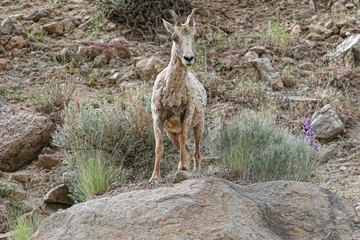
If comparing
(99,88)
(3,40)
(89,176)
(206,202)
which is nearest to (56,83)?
(99,88)

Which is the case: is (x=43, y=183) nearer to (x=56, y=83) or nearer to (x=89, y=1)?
(x=56, y=83)

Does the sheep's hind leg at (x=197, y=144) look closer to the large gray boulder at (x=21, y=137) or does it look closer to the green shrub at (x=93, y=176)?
the green shrub at (x=93, y=176)

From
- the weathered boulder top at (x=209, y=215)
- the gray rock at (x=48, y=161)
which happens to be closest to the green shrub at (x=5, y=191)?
the gray rock at (x=48, y=161)

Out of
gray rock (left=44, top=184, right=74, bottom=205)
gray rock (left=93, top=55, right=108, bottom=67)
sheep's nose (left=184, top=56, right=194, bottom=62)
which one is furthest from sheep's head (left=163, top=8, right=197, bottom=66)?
gray rock (left=93, top=55, right=108, bottom=67)

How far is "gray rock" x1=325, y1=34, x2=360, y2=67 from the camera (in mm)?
12969

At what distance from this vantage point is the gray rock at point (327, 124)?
10.9m

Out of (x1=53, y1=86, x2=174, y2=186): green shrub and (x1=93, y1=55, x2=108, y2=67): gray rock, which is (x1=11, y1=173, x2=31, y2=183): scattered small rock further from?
(x1=93, y1=55, x2=108, y2=67): gray rock

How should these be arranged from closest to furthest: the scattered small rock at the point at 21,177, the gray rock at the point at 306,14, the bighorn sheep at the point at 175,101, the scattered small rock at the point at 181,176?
the scattered small rock at the point at 181,176 < the bighorn sheep at the point at 175,101 < the scattered small rock at the point at 21,177 < the gray rock at the point at 306,14

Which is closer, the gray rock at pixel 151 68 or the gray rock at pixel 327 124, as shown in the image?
the gray rock at pixel 327 124

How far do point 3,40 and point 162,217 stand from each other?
8.80 metres

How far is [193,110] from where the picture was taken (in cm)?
816

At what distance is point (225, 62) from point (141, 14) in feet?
6.99

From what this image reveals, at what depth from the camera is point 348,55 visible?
511 inches

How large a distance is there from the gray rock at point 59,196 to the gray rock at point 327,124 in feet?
12.2
